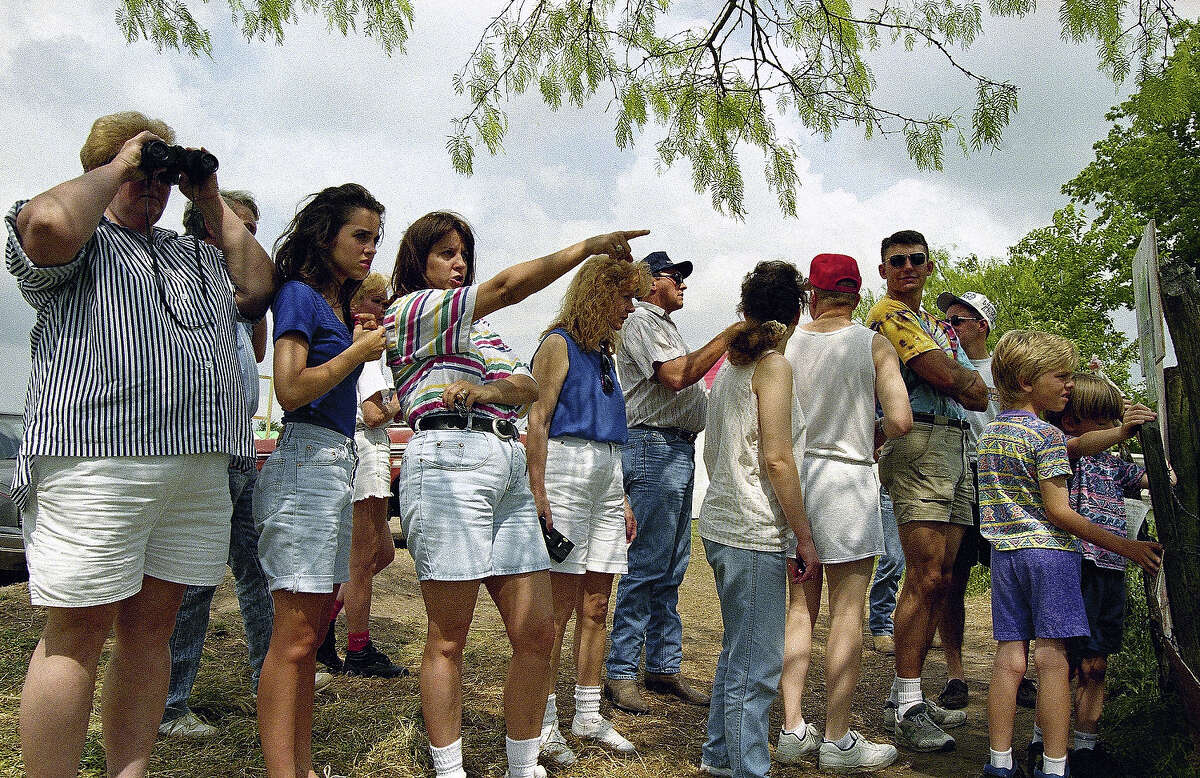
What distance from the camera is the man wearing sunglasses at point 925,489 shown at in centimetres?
384

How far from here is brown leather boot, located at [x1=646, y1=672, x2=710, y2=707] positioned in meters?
4.33

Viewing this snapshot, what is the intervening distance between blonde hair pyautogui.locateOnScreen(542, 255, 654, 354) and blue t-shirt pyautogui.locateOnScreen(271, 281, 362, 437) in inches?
42.6

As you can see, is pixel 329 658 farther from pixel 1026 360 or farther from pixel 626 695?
pixel 1026 360

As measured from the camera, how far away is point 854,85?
500 centimetres

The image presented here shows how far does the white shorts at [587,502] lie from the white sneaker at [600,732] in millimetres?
612

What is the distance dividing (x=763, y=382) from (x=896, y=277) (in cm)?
151

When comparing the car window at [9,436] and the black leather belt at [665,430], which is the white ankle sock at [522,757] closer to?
the black leather belt at [665,430]

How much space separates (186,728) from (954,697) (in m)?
3.40

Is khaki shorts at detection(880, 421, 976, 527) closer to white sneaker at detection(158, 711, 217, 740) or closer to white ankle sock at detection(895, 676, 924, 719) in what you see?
white ankle sock at detection(895, 676, 924, 719)

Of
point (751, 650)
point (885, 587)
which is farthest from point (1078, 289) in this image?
point (751, 650)

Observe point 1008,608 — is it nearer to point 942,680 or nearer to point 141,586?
point 942,680

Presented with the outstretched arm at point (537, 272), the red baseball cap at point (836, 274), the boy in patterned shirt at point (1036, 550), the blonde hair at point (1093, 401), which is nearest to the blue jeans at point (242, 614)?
the outstretched arm at point (537, 272)

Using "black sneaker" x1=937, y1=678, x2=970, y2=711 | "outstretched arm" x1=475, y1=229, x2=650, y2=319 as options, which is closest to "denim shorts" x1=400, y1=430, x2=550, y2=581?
"outstretched arm" x1=475, y1=229, x2=650, y2=319

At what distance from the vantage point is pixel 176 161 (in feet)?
7.75
